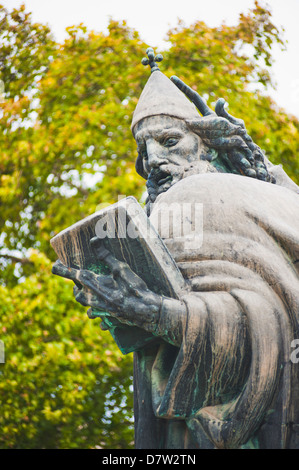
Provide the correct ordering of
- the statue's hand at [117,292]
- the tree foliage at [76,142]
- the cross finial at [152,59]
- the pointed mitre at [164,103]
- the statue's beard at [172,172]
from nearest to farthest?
1. the statue's hand at [117,292]
2. the statue's beard at [172,172]
3. the pointed mitre at [164,103]
4. the cross finial at [152,59]
5. the tree foliage at [76,142]

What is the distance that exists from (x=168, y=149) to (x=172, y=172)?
0.50 feet

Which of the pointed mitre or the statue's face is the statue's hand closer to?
the statue's face

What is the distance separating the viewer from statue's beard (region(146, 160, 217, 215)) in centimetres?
359

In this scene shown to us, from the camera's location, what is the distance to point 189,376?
2.66 m

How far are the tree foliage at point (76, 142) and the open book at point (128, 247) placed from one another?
19.8 ft

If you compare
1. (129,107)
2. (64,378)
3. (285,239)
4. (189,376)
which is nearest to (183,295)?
(189,376)

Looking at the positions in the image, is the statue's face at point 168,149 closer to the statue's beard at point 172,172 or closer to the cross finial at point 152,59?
the statue's beard at point 172,172

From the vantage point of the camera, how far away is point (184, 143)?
12.0 ft

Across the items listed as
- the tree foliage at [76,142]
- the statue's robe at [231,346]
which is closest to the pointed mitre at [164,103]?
the statue's robe at [231,346]

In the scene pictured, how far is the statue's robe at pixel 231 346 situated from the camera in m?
2.63

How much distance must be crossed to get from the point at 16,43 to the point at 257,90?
395 centimetres

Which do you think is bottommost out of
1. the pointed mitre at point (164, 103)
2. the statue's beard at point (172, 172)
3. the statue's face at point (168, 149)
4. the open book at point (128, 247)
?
the open book at point (128, 247)
